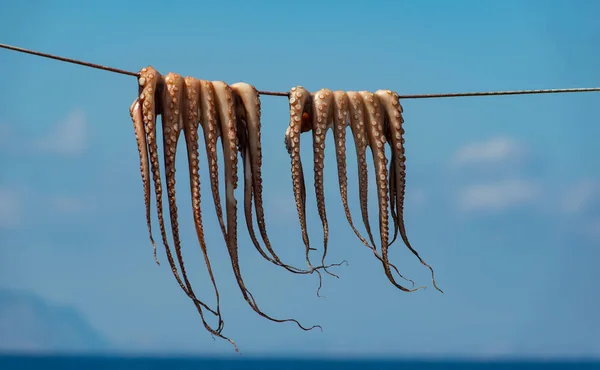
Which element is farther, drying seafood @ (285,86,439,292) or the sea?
the sea

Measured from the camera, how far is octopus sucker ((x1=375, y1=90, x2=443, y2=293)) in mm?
4660

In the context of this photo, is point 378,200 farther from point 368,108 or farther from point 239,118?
point 239,118

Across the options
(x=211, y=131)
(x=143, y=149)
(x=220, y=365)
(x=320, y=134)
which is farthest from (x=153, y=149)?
(x=220, y=365)

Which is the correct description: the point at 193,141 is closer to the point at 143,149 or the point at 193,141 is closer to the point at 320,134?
the point at 143,149

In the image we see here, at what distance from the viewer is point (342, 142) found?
14.9ft

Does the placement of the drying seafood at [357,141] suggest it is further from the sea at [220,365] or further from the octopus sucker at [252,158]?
the sea at [220,365]

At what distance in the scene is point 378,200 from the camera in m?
4.60

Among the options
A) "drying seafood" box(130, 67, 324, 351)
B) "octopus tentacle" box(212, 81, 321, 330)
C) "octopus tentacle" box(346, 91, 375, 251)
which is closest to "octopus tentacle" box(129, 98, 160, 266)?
Answer: "drying seafood" box(130, 67, 324, 351)

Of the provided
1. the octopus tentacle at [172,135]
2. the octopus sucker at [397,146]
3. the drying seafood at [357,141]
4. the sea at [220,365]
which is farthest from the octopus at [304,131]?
the sea at [220,365]

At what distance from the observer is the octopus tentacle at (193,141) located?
13.9 ft

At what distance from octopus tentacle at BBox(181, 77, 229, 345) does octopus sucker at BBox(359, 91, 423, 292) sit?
748 millimetres

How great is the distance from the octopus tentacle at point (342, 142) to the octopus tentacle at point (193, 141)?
0.59 m

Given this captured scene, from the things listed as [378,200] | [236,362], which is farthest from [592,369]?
[378,200]

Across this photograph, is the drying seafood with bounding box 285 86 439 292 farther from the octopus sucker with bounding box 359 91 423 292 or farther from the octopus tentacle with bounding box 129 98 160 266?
the octopus tentacle with bounding box 129 98 160 266
